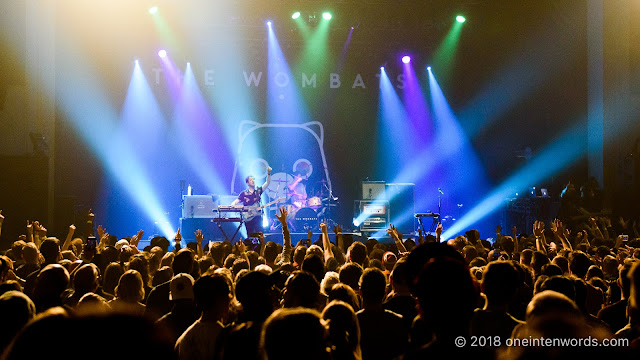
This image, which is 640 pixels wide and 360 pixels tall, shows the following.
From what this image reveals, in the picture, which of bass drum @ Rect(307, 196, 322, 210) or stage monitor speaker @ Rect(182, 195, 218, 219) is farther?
bass drum @ Rect(307, 196, 322, 210)

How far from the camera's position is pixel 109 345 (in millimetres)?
1175

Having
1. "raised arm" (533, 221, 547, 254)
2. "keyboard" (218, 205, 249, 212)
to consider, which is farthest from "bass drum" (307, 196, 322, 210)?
"raised arm" (533, 221, 547, 254)

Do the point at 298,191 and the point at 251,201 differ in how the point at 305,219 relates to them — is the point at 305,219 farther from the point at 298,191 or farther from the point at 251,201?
the point at 251,201

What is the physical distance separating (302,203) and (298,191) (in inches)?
19.0

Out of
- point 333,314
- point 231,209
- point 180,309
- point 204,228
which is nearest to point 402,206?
point 231,209

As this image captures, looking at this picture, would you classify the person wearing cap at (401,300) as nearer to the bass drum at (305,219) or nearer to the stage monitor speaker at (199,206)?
the stage monitor speaker at (199,206)

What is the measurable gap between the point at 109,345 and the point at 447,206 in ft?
57.6

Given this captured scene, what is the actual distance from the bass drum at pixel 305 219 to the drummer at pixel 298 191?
57 centimetres

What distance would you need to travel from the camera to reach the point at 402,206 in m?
16.2

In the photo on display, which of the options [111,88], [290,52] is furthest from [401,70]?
[111,88]

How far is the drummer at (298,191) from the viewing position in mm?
16547

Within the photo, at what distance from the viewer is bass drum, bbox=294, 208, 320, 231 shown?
1588 cm

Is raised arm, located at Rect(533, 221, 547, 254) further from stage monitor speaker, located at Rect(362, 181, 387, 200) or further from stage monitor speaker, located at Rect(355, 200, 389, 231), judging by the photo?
stage monitor speaker, located at Rect(362, 181, 387, 200)

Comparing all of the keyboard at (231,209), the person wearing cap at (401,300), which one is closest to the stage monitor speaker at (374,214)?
the keyboard at (231,209)
